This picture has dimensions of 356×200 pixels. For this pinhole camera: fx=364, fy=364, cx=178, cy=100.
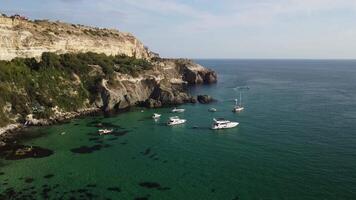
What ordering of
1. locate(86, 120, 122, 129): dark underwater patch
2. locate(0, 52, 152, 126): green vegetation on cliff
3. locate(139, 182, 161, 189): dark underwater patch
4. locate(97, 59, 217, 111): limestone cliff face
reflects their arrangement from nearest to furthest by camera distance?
1. locate(139, 182, 161, 189): dark underwater patch
2. locate(86, 120, 122, 129): dark underwater patch
3. locate(0, 52, 152, 126): green vegetation on cliff
4. locate(97, 59, 217, 111): limestone cliff face

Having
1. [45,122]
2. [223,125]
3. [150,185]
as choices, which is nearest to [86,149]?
[150,185]

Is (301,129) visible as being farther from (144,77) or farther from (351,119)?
(144,77)

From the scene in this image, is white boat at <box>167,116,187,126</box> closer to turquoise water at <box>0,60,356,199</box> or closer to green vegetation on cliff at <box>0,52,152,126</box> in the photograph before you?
turquoise water at <box>0,60,356,199</box>

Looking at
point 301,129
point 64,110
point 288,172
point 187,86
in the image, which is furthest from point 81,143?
point 187,86

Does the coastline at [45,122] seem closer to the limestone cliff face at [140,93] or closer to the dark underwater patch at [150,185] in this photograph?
the limestone cliff face at [140,93]

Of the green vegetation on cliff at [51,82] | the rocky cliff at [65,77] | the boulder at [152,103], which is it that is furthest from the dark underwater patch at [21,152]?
the boulder at [152,103]

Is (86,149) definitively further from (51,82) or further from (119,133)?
(51,82)

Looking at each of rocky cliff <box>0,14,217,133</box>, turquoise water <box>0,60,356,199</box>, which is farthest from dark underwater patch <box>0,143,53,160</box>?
rocky cliff <box>0,14,217,133</box>
